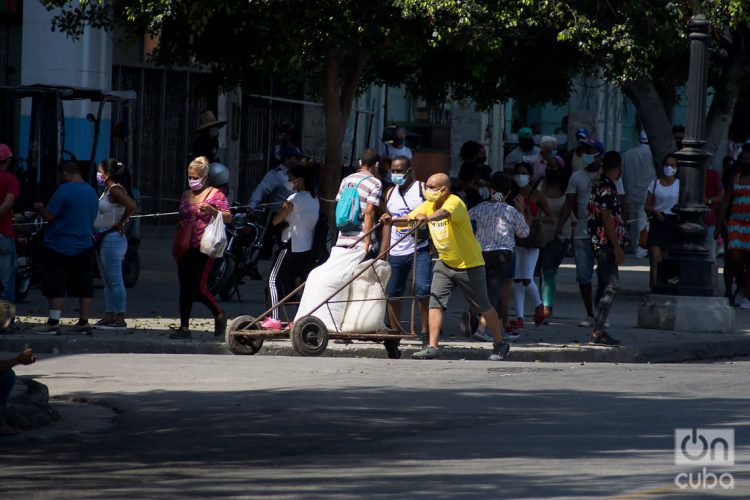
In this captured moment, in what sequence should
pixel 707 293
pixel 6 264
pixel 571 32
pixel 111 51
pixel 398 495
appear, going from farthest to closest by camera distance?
pixel 111 51
pixel 571 32
pixel 707 293
pixel 6 264
pixel 398 495

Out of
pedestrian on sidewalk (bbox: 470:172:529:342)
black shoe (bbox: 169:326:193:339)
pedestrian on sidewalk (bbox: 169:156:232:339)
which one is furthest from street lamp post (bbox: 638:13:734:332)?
black shoe (bbox: 169:326:193:339)

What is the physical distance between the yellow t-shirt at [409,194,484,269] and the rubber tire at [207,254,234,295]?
14.0 ft

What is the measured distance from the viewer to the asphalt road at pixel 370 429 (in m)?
7.61

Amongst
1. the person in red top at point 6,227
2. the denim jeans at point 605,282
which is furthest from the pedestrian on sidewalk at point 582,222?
the person in red top at point 6,227

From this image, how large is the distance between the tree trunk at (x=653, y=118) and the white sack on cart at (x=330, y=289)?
7.82m

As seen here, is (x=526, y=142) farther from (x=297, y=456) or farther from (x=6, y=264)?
(x=297, y=456)

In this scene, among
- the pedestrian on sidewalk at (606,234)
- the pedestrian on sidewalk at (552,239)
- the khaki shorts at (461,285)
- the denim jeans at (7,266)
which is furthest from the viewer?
the pedestrian on sidewalk at (552,239)

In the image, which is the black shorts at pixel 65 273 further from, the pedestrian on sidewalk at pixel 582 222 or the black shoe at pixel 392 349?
the pedestrian on sidewalk at pixel 582 222

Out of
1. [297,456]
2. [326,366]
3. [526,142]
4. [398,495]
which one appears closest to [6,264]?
[326,366]

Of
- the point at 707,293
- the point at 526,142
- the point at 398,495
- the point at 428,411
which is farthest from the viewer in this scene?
the point at 526,142

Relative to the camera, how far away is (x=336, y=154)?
17.4m

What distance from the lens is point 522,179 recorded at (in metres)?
16.1

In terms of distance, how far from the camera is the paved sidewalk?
13852 millimetres

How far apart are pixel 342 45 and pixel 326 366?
16.7 feet
